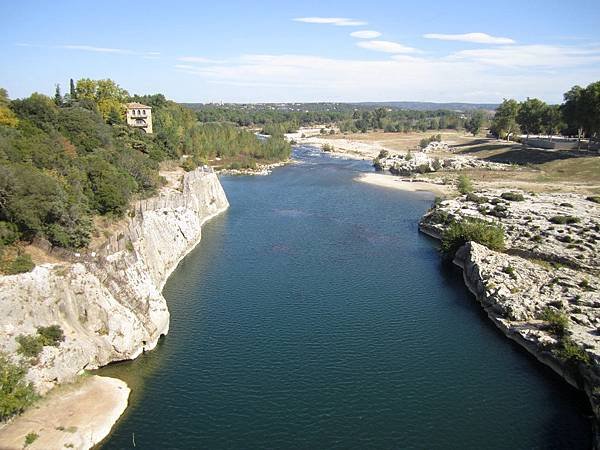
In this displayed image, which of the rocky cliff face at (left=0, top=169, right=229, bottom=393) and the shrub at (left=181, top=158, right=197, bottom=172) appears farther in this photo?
the shrub at (left=181, top=158, right=197, bottom=172)

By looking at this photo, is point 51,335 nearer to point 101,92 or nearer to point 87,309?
point 87,309

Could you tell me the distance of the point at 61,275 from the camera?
39.6m

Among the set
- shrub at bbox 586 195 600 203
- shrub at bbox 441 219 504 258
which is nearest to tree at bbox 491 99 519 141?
shrub at bbox 586 195 600 203

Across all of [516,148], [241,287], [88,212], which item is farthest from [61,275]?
[516,148]

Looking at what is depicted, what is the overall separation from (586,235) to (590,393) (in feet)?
113

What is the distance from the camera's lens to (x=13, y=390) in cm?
3166

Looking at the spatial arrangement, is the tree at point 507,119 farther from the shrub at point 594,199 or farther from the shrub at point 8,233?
the shrub at point 8,233

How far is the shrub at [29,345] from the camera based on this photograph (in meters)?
34.2

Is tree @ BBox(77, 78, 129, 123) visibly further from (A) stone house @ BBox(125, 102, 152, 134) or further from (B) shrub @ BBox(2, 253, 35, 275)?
(B) shrub @ BBox(2, 253, 35, 275)

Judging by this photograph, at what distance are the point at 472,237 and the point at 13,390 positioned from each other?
53335 mm

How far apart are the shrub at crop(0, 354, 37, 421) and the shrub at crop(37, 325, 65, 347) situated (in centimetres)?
278

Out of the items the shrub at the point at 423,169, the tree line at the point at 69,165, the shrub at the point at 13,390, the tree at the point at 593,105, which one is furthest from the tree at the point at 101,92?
the tree at the point at 593,105

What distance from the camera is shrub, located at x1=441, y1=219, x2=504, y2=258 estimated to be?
65.7 m

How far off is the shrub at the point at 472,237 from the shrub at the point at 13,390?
166 feet
